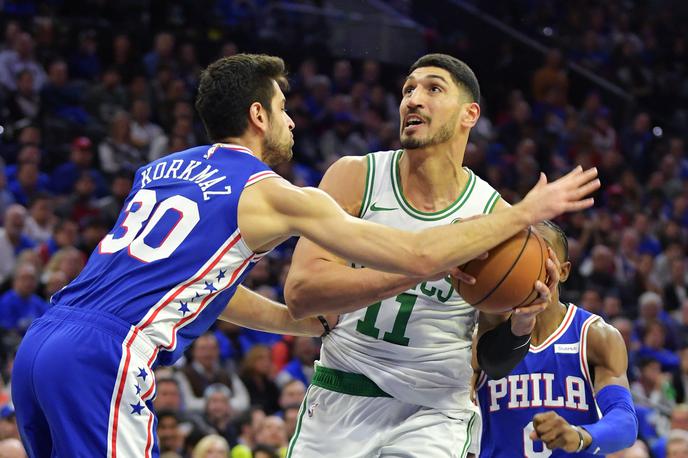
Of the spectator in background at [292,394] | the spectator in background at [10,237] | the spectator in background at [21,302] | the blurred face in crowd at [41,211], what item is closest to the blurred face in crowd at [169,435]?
the spectator in background at [292,394]

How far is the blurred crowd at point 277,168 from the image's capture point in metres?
8.84

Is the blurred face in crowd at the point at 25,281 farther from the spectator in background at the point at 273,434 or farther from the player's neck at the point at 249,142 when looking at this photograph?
the player's neck at the point at 249,142

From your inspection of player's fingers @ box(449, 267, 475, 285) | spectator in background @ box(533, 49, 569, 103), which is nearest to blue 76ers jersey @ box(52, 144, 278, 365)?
player's fingers @ box(449, 267, 475, 285)

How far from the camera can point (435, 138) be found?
481 centimetres

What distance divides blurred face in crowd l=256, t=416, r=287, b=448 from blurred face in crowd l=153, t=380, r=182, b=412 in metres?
0.68

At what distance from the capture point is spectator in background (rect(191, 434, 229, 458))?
23.9ft

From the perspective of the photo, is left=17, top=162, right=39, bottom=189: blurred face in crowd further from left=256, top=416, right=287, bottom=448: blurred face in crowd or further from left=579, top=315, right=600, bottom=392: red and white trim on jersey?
left=579, top=315, right=600, bottom=392: red and white trim on jersey

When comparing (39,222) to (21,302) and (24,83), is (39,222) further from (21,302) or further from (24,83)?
(24,83)

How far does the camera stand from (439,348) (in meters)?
4.64

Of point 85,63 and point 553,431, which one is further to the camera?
point 85,63

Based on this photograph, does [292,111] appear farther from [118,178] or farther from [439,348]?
[439,348]

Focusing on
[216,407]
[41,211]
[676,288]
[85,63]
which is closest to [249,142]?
[216,407]

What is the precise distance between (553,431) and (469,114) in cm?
148

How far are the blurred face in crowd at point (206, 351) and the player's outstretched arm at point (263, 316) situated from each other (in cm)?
406
